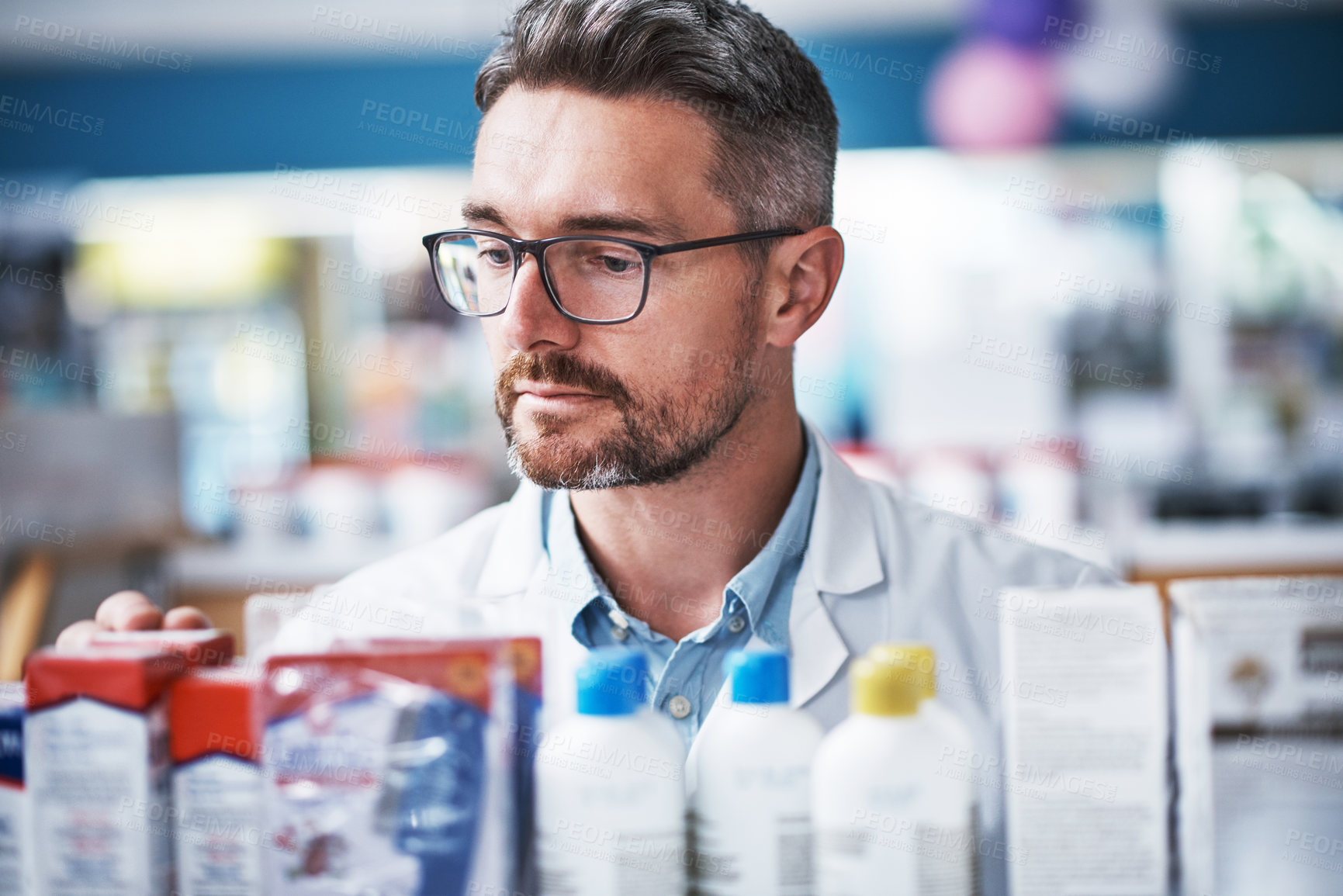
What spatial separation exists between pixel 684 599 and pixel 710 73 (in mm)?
663

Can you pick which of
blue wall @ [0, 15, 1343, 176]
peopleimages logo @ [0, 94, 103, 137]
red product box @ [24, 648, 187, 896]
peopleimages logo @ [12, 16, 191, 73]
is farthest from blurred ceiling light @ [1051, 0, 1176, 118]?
peopleimages logo @ [0, 94, 103, 137]

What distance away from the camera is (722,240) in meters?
1.34

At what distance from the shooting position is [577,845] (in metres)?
0.75

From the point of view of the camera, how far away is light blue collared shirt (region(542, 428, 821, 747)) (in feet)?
4.34

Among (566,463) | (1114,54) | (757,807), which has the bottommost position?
(757,807)

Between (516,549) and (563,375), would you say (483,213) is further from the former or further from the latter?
(516,549)

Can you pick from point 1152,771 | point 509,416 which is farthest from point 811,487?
point 1152,771

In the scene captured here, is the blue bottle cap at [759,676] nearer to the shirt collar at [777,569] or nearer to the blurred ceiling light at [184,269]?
the shirt collar at [777,569]

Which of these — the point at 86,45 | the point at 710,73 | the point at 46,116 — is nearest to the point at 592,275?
the point at 710,73

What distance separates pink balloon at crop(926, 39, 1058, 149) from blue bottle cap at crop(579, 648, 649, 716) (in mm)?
3555

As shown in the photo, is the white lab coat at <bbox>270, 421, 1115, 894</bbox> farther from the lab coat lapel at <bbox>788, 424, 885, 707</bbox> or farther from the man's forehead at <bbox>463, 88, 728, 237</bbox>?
the man's forehead at <bbox>463, 88, 728, 237</bbox>

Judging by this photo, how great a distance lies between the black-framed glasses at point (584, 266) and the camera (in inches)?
49.1

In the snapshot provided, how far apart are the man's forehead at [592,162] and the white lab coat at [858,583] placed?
416 mm

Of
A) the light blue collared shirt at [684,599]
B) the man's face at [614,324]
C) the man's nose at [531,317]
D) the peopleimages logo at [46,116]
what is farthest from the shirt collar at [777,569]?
the peopleimages logo at [46,116]
